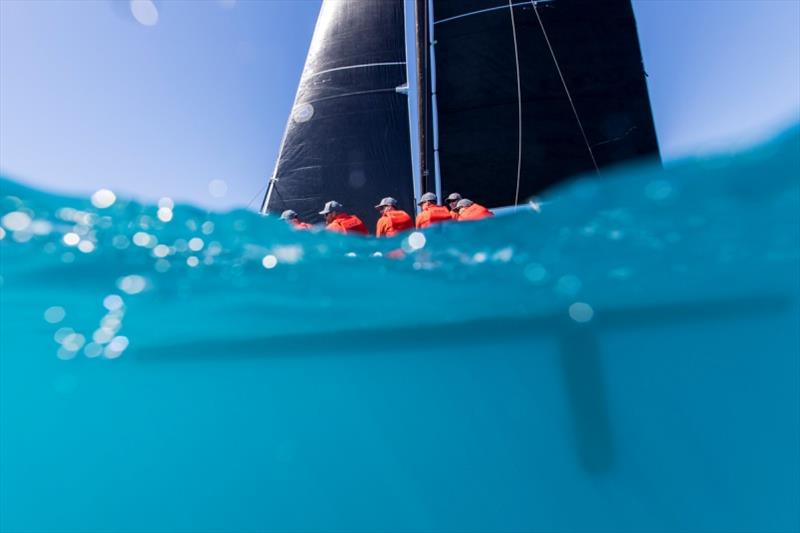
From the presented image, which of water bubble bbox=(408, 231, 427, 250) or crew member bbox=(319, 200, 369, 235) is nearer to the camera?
water bubble bbox=(408, 231, 427, 250)

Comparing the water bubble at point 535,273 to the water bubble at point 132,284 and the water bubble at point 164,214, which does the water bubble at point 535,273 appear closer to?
the water bubble at point 164,214

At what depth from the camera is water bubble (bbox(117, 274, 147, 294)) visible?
4.06 m

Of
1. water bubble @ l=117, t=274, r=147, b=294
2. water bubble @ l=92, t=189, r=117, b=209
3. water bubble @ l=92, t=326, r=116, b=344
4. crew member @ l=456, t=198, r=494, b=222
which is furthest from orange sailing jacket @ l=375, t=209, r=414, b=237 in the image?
water bubble @ l=92, t=326, r=116, b=344

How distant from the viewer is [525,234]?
153 inches

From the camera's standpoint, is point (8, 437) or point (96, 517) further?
point (96, 517)

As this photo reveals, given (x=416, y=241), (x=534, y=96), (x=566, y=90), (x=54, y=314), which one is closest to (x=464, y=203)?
(x=416, y=241)

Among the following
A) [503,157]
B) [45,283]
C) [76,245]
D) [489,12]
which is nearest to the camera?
[76,245]

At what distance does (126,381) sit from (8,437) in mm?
1303

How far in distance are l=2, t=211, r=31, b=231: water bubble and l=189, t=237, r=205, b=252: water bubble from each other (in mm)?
1194

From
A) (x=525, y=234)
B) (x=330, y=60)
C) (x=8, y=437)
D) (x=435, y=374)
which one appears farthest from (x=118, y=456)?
(x=330, y=60)

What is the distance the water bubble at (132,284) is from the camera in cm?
406

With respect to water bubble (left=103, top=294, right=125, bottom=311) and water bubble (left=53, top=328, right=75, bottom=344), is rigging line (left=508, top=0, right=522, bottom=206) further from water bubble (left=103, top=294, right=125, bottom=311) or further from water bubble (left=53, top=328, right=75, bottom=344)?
water bubble (left=53, top=328, right=75, bottom=344)

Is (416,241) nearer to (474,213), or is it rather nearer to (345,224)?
(474,213)

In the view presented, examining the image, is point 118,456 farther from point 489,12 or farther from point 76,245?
point 489,12
